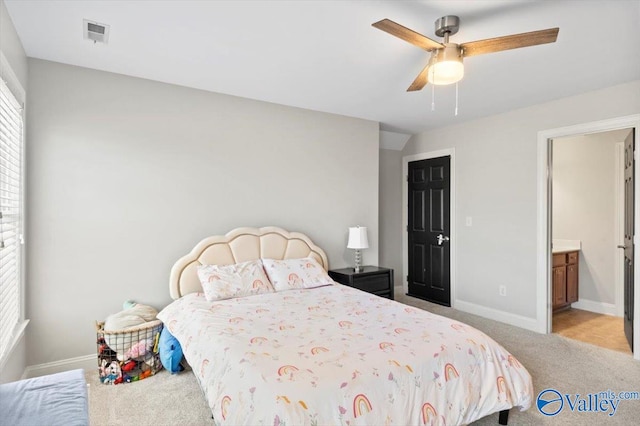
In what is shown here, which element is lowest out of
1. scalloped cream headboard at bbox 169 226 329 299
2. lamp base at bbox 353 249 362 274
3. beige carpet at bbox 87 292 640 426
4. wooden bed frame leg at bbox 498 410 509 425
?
beige carpet at bbox 87 292 640 426

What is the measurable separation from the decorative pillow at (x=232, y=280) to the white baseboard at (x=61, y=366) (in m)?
1.06

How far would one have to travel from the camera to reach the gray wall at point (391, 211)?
17.9ft

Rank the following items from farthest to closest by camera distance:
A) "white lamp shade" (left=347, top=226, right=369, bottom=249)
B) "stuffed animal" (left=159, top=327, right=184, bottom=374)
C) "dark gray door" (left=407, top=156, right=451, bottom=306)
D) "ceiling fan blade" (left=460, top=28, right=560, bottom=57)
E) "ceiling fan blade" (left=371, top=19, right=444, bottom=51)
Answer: "dark gray door" (left=407, top=156, right=451, bottom=306) < "white lamp shade" (left=347, top=226, right=369, bottom=249) < "stuffed animal" (left=159, top=327, right=184, bottom=374) < "ceiling fan blade" (left=460, top=28, right=560, bottom=57) < "ceiling fan blade" (left=371, top=19, right=444, bottom=51)

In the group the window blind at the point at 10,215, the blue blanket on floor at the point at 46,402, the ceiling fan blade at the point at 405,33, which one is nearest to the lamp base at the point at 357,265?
the ceiling fan blade at the point at 405,33

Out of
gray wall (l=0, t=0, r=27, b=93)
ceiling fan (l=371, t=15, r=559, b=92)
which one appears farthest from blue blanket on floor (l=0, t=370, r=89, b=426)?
ceiling fan (l=371, t=15, r=559, b=92)

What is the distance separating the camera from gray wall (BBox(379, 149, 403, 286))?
546cm

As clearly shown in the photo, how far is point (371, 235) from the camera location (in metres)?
4.62

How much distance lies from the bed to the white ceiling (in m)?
1.91

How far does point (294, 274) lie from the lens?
3473mm

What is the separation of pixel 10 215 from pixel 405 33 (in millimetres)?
2727

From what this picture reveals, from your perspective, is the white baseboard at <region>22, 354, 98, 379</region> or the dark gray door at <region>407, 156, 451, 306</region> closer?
the white baseboard at <region>22, 354, 98, 379</region>

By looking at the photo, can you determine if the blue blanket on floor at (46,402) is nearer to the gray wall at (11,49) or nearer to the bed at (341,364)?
the bed at (341,364)

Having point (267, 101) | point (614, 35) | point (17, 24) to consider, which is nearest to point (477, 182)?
point (614, 35)

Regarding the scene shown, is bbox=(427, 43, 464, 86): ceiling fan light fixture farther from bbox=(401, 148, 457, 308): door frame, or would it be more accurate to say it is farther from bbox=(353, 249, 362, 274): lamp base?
bbox=(401, 148, 457, 308): door frame
